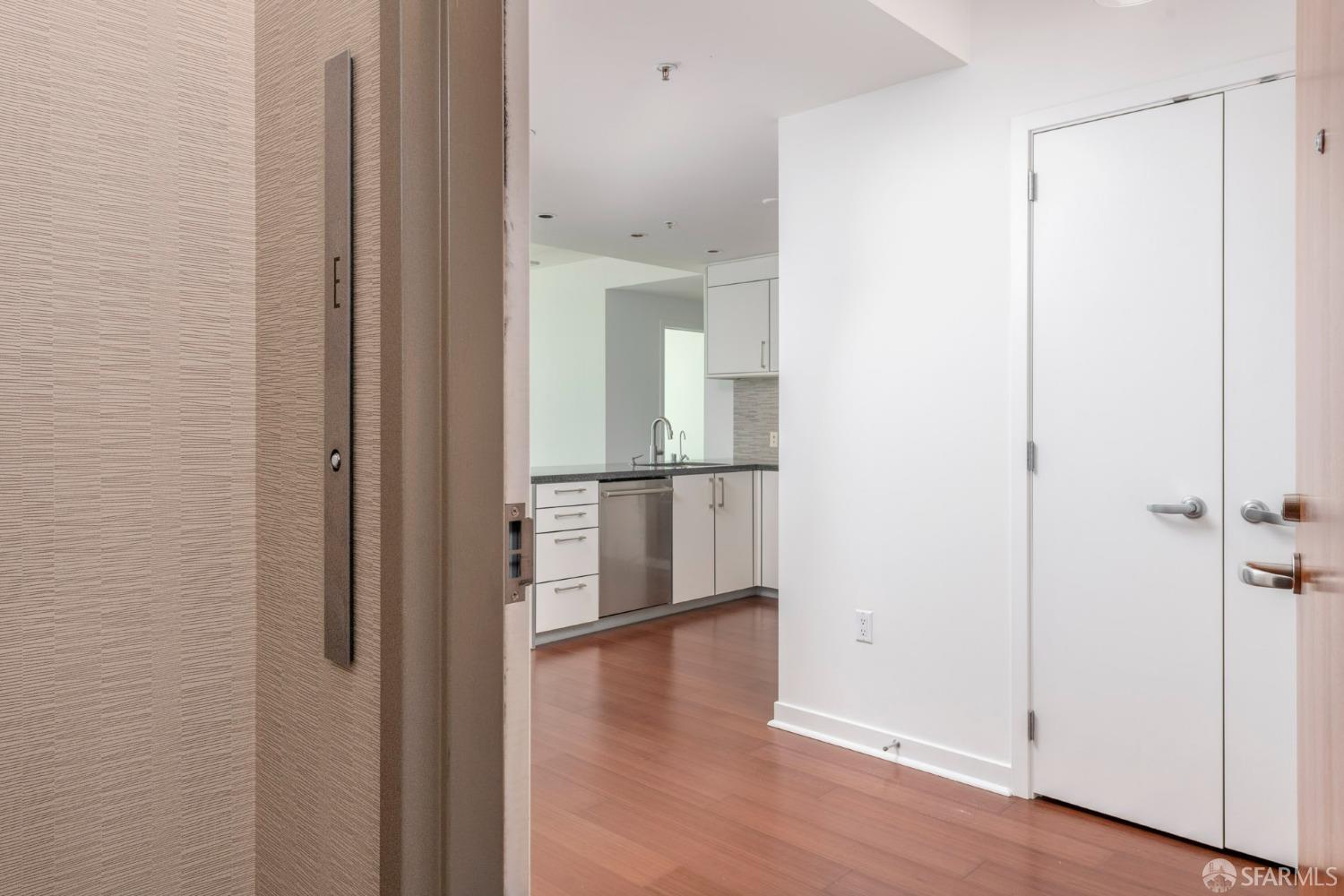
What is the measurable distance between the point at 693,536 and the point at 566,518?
112cm

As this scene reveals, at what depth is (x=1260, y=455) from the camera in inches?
85.4

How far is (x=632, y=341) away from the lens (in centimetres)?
767

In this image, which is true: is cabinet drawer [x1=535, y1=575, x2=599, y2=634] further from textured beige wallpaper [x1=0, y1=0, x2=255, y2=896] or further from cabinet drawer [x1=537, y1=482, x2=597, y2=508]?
textured beige wallpaper [x1=0, y1=0, x2=255, y2=896]

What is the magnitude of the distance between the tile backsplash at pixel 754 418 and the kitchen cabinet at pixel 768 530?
0.41 metres

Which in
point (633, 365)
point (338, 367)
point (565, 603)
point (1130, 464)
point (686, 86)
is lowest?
point (565, 603)

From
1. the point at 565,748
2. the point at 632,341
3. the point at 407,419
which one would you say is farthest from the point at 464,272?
the point at 632,341

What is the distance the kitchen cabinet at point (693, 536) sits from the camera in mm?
5293

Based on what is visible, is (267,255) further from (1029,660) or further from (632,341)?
(632,341)

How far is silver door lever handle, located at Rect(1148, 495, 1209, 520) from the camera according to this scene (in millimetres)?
2277

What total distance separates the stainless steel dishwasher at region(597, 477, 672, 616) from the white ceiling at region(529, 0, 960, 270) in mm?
1683

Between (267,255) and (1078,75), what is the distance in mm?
2478

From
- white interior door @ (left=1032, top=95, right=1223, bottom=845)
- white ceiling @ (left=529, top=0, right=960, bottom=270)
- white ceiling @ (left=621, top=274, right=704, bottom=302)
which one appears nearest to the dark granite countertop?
white ceiling @ (left=529, top=0, right=960, bottom=270)

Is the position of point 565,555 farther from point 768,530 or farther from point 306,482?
point 306,482

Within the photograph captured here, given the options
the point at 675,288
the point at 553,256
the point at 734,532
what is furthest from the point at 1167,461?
the point at 553,256
